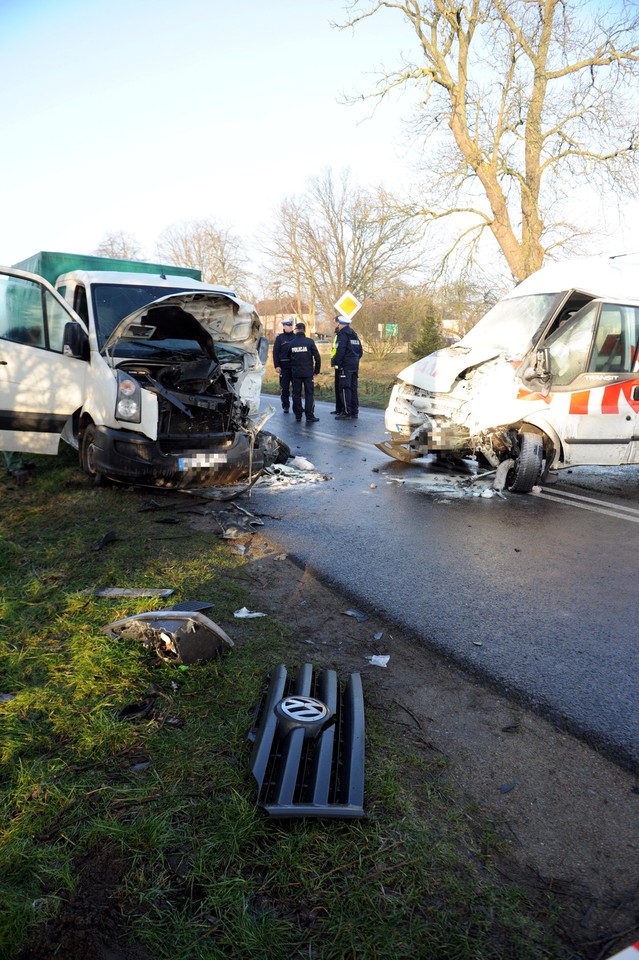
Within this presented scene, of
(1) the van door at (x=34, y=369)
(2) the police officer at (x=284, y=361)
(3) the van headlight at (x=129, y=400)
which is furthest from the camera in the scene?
(2) the police officer at (x=284, y=361)

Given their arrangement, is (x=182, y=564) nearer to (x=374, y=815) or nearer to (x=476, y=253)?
(x=374, y=815)

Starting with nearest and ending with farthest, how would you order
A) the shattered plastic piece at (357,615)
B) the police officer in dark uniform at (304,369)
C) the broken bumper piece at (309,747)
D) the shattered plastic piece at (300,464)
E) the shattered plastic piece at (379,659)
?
1. the broken bumper piece at (309,747)
2. the shattered plastic piece at (379,659)
3. the shattered plastic piece at (357,615)
4. the shattered plastic piece at (300,464)
5. the police officer in dark uniform at (304,369)

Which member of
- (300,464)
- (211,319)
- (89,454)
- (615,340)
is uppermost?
(211,319)

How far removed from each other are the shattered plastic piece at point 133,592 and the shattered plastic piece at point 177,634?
2.01ft

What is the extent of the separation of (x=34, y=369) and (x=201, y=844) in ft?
19.0

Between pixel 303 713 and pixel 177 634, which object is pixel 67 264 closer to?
pixel 177 634

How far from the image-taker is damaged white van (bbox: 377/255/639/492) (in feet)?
22.6

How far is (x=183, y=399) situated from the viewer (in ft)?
21.7

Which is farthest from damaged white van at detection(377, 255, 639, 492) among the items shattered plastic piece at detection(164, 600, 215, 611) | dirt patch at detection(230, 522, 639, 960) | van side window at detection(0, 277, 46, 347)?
van side window at detection(0, 277, 46, 347)

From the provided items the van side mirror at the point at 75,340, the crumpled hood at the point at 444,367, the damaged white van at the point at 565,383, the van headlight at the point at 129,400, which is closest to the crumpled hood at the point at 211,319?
the van side mirror at the point at 75,340

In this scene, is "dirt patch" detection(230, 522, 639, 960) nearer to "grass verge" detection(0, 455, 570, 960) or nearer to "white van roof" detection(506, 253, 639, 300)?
"grass verge" detection(0, 455, 570, 960)

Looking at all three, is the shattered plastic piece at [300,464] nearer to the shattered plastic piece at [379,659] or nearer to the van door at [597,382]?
the van door at [597,382]

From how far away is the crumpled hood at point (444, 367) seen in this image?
7.56 meters

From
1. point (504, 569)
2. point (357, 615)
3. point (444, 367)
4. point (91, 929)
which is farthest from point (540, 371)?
point (91, 929)
